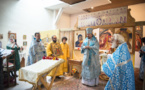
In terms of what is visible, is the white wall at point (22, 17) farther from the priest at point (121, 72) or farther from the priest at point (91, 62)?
the priest at point (121, 72)

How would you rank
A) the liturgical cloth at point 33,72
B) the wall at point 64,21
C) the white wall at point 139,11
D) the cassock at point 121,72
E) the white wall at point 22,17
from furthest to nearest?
the wall at point 64,21 < the white wall at point 139,11 < the white wall at point 22,17 < the liturgical cloth at point 33,72 < the cassock at point 121,72

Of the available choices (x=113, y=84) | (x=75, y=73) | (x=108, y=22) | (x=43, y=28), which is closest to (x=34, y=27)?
(x=43, y=28)

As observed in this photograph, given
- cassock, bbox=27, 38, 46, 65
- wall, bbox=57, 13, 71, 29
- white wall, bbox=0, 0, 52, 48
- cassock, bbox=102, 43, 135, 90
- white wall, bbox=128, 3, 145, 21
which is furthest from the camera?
wall, bbox=57, 13, 71, 29

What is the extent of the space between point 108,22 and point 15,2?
542 centimetres

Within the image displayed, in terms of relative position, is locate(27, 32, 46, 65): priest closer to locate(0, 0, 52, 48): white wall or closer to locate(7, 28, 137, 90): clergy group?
locate(7, 28, 137, 90): clergy group

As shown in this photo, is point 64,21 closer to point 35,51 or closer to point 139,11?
point 139,11

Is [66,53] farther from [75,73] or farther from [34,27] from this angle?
[34,27]

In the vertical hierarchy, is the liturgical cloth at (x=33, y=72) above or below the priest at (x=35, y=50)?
below

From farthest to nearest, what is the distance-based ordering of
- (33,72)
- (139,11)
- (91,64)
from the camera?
(139,11) < (91,64) < (33,72)

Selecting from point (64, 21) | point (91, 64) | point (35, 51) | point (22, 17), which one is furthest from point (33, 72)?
point (64, 21)

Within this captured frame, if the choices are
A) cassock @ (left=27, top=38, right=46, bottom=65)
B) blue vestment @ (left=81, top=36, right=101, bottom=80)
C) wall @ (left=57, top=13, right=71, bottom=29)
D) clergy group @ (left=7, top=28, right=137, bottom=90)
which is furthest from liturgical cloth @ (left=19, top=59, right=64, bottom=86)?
wall @ (left=57, top=13, right=71, bottom=29)

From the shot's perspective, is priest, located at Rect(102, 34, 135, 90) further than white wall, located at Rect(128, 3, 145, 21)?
No

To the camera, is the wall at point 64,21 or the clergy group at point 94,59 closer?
the clergy group at point 94,59

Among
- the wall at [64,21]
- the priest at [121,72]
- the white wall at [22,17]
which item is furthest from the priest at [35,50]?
the wall at [64,21]
